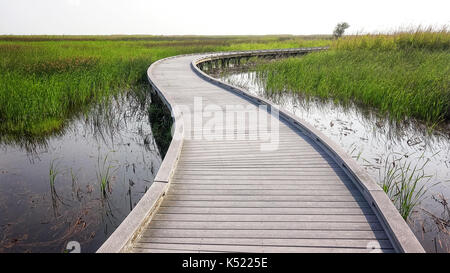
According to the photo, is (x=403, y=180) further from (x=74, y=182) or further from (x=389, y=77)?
(x=389, y=77)

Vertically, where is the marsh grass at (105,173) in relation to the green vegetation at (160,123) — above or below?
below

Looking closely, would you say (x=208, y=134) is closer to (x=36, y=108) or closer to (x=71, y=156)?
(x=71, y=156)

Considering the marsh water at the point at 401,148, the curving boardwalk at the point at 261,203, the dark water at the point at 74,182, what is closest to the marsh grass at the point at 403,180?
the marsh water at the point at 401,148

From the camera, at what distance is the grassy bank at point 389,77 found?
288 inches

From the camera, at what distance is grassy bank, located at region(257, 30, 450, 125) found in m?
7.31

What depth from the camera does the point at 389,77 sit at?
954 centimetres

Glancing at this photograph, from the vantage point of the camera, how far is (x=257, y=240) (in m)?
2.38

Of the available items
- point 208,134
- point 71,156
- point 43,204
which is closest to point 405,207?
point 208,134

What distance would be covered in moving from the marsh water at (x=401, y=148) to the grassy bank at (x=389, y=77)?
0.52 m

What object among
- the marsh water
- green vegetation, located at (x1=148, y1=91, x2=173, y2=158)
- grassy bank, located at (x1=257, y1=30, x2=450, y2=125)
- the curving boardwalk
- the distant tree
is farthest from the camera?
the distant tree

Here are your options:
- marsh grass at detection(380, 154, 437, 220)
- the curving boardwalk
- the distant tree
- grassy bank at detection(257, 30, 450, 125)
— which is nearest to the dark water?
the curving boardwalk

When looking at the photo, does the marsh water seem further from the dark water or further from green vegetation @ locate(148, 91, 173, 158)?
the dark water

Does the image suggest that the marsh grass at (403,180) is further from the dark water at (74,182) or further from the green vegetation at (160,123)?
the green vegetation at (160,123)

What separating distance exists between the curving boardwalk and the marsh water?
45.6 inches
